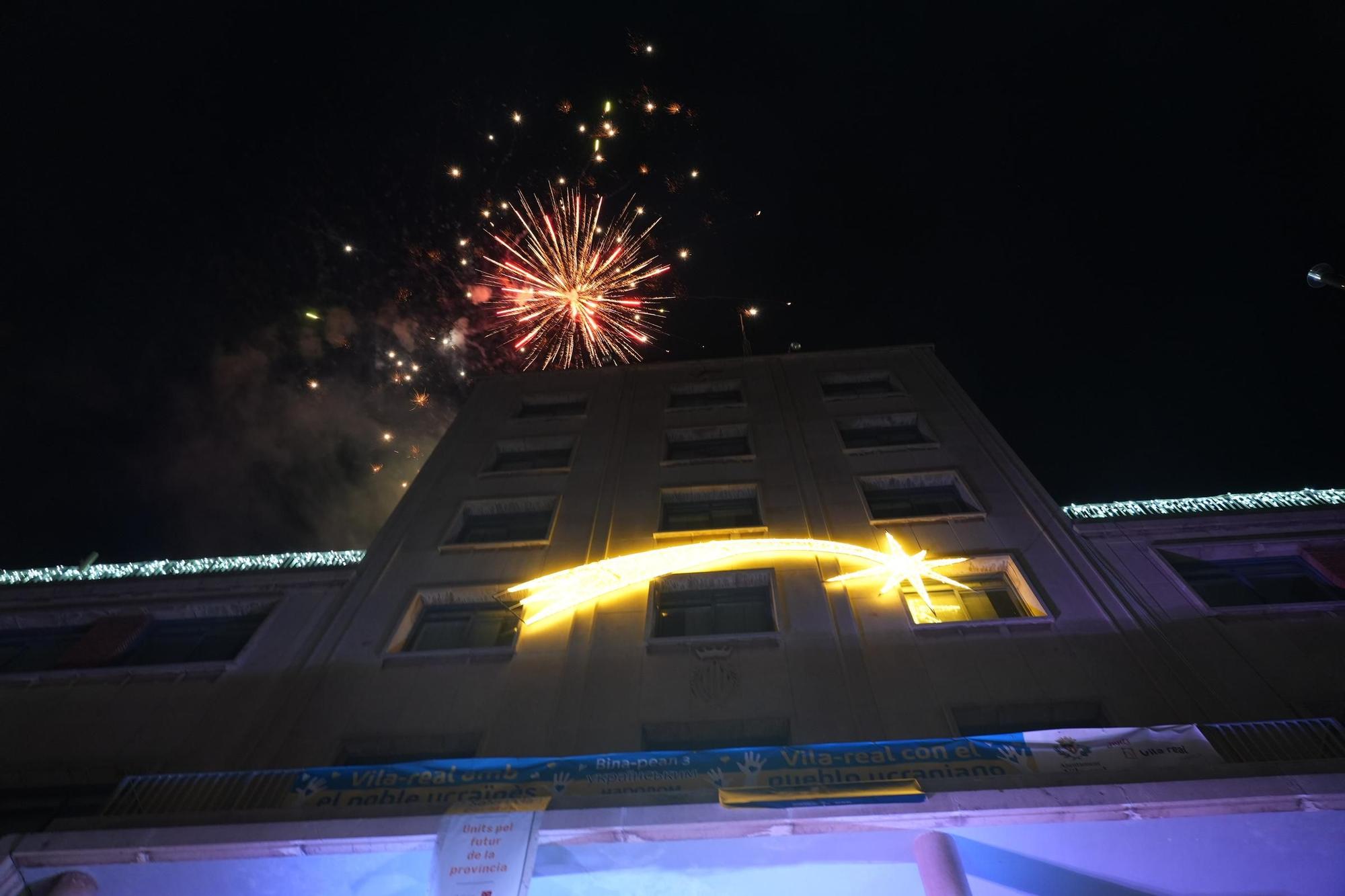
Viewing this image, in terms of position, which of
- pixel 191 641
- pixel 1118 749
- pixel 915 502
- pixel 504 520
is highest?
pixel 504 520

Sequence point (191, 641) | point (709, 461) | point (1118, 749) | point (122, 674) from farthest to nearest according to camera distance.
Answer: point (709, 461)
point (191, 641)
point (122, 674)
point (1118, 749)

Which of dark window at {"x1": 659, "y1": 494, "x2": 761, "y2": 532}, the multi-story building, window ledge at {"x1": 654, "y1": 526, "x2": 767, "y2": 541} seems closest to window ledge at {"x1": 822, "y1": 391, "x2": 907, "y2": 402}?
the multi-story building

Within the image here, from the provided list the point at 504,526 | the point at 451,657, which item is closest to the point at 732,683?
the point at 451,657

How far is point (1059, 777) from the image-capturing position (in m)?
8.98

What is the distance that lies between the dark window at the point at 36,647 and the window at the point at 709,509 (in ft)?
47.8

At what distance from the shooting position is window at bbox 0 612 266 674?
15719 mm

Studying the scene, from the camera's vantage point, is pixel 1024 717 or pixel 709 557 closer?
pixel 1024 717

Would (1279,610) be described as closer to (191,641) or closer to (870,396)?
(870,396)

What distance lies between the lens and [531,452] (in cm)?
2302

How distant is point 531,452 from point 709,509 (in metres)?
7.13

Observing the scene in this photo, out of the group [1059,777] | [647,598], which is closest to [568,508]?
[647,598]

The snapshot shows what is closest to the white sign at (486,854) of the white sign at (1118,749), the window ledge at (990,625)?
the white sign at (1118,749)

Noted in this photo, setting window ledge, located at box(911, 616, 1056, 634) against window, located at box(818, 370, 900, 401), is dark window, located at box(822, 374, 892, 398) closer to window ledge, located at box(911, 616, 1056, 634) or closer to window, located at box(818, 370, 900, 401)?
window, located at box(818, 370, 900, 401)

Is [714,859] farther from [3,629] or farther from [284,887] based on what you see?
[3,629]
